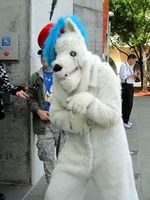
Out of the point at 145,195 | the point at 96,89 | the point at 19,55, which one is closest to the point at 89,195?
the point at 145,195

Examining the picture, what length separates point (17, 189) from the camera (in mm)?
5586

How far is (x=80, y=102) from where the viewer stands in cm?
346

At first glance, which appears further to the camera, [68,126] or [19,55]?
[19,55]

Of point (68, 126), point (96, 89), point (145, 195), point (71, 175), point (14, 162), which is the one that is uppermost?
point (96, 89)

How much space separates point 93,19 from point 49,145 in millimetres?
6532

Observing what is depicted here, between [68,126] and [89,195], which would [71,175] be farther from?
[89,195]

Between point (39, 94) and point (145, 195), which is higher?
point (39, 94)

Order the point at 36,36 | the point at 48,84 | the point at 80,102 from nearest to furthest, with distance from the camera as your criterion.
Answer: the point at 80,102
the point at 48,84
the point at 36,36

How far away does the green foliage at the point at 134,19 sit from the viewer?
24.8 metres

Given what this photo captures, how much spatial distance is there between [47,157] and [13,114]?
0.77 metres

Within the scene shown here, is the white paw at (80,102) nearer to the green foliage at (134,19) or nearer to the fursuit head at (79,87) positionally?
the fursuit head at (79,87)

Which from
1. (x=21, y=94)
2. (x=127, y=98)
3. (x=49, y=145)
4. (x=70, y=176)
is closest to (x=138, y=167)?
(x=49, y=145)

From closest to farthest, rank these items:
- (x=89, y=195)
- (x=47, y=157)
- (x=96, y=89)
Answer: (x=96, y=89), (x=47, y=157), (x=89, y=195)

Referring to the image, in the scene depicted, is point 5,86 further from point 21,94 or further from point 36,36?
point 36,36
